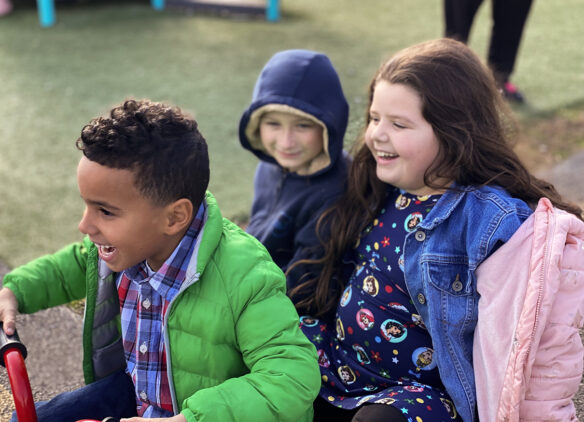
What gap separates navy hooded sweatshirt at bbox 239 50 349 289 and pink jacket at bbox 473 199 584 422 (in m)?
0.69

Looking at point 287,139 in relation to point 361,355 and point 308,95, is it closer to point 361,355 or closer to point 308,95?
point 308,95

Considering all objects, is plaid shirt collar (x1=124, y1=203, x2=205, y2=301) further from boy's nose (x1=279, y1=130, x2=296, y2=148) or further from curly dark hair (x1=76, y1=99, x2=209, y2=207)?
boy's nose (x1=279, y1=130, x2=296, y2=148)

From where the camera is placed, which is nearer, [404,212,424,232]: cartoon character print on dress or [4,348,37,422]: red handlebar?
[4,348,37,422]: red handlebar

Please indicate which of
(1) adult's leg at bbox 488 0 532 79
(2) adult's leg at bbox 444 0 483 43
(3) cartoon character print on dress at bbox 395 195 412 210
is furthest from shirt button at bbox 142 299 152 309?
(1) adult's leg at bbox 488 0 532 79

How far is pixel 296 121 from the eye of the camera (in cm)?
249

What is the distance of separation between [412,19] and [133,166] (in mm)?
6021

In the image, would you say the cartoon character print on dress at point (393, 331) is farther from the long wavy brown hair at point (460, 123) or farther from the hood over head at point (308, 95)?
the hood over head at point (308, 95)

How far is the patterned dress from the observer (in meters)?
1.97

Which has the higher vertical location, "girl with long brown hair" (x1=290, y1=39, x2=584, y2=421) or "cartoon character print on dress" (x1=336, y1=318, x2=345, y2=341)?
"girl with long brown hair" (x1=290, y1=39, x2=584, y2=421)

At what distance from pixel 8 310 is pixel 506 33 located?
416 cm

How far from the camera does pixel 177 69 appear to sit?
579 centimetres

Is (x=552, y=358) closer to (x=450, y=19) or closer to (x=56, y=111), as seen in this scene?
(x=450, y=19)

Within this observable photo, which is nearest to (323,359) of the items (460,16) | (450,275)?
(450,275)

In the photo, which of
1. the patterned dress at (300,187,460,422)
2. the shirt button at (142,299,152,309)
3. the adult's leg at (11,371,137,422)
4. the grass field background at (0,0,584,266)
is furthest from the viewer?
the grass field background at (0,0,584,266)
